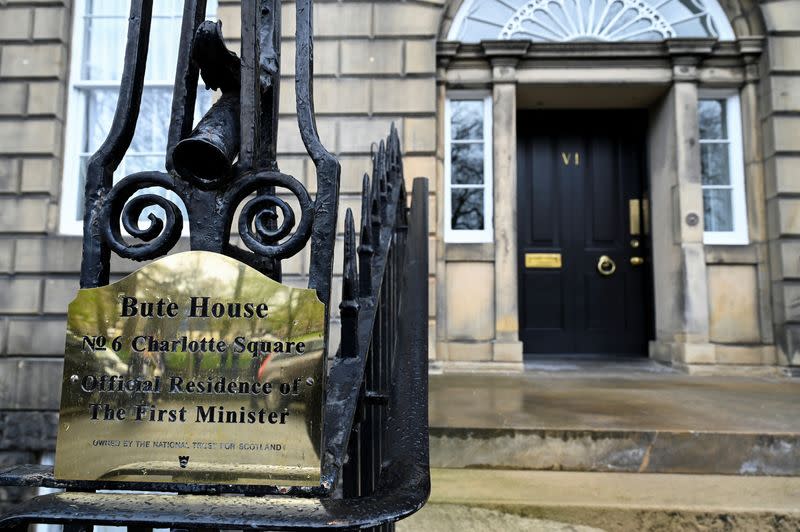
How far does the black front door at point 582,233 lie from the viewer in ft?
22.1

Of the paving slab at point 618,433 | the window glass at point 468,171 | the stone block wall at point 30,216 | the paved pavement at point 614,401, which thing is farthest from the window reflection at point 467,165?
the stone block wall at point 30,216

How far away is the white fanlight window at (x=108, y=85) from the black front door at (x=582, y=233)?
175 inches

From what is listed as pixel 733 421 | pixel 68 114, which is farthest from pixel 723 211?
pixel 68 114

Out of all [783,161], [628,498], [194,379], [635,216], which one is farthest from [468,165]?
Result: [194,379]

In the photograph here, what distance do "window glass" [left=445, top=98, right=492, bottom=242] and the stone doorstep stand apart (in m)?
3.77

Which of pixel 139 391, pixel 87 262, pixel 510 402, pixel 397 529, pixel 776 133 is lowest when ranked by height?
pixel 397 529

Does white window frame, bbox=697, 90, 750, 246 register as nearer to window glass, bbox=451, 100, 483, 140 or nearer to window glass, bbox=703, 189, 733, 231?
window glass, bbox=703, 189, 733, 231

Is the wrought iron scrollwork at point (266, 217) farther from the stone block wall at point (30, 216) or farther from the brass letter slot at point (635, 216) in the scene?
the brass letter slot at point (635, 216)

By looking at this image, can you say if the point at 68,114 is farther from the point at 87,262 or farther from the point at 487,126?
the point at 87,262

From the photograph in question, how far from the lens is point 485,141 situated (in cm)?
639

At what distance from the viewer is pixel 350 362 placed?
1339 millimetres

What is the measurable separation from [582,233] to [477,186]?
164 centimetres

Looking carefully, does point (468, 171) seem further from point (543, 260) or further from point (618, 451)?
point (618, 451)

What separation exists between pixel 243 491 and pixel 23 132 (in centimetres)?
693
